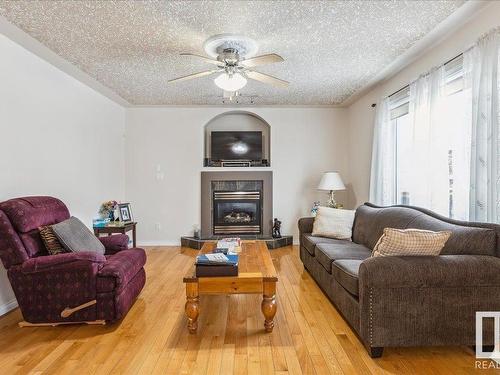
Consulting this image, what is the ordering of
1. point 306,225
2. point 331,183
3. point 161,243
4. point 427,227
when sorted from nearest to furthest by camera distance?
point 427,227 < point 306,225 < point 331,183 < point 161,243

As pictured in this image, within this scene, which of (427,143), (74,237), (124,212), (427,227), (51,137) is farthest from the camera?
(124,212)

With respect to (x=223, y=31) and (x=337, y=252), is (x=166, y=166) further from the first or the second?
(x=337, y=252)

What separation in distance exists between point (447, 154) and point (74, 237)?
361cm

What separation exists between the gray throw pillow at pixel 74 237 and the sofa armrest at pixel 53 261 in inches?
8.5

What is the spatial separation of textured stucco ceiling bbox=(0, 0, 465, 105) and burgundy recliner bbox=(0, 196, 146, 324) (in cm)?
166

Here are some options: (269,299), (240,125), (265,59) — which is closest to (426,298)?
(269,299)

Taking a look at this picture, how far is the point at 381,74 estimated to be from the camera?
4129 millimetres

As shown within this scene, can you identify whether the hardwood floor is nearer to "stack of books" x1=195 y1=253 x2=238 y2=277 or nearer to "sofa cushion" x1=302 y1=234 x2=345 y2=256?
"stack of books" x1=195 y1=253 x2=238 y2=277

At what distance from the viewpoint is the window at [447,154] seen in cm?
278

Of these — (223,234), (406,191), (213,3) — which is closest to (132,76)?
(213,3)

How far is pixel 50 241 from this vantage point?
2.75 metres

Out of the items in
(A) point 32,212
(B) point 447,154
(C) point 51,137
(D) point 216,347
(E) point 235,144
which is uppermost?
(E) point 235,144

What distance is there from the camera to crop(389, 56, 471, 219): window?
9.12 ft

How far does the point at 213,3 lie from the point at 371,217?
9.10 feet
